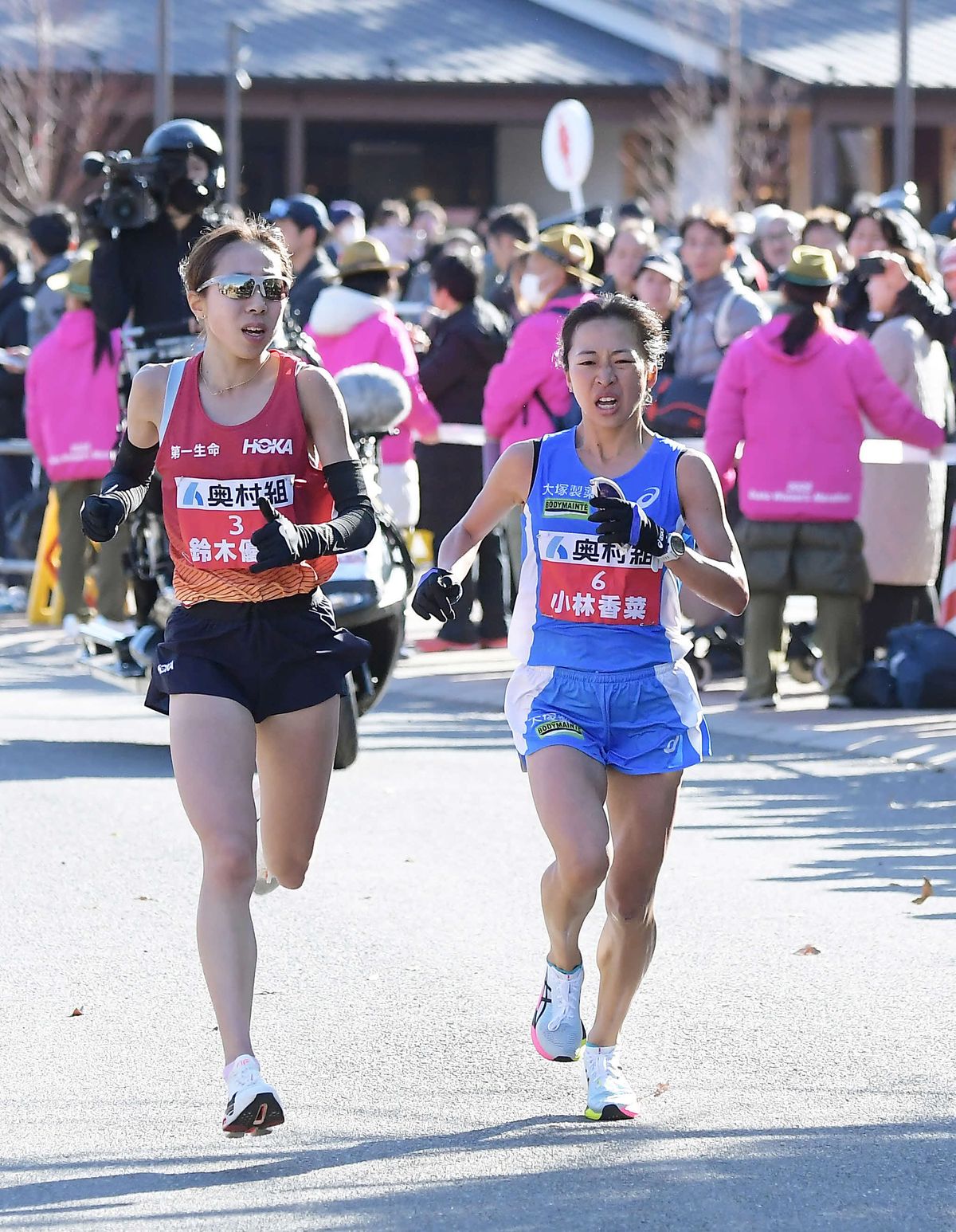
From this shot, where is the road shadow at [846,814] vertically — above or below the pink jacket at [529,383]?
below

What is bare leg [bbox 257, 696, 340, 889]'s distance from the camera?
543 centimetres

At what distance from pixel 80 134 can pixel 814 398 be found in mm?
28007

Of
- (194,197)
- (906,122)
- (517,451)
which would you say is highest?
(906,122)

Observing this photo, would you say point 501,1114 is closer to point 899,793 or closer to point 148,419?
point 148,419

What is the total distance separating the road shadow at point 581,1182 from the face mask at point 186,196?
19.2 feet

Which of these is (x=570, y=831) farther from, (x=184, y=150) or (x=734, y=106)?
(x=734, y=106)

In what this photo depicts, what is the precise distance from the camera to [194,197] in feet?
33.3

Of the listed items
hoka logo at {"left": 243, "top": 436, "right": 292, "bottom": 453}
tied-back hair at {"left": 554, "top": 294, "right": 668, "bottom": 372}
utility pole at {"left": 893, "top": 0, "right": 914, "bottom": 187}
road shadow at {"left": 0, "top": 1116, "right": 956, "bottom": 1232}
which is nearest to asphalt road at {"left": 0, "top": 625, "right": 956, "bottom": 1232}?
road shadow at {"left": 0, "top": 1116, "right": 956, "bottom": 1232}

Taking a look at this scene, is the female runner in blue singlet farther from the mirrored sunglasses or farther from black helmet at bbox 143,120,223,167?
black helmet at bbox 143,120,223,167

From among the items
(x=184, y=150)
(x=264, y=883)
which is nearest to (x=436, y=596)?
(x=264, y=883)

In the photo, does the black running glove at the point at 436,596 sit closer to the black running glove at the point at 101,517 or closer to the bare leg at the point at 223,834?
the bare leg at the point at 223,834

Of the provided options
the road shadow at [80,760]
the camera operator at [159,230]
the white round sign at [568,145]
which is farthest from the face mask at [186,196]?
the white round sign at [568,145]

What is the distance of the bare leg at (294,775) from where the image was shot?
543cm

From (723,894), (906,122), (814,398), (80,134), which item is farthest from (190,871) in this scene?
(80,134)
